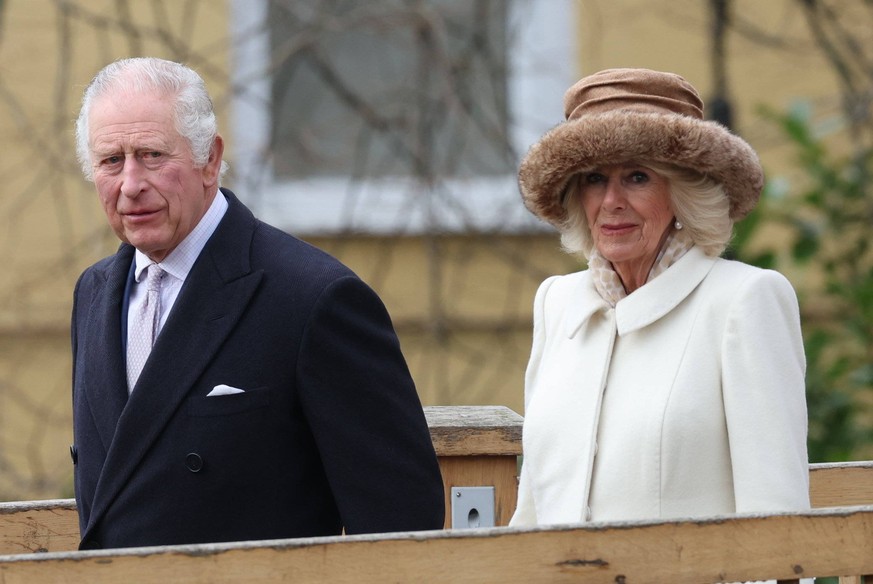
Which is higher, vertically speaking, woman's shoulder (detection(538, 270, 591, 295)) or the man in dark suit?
woman's shoulder (detection(538, 270, 591, 295))

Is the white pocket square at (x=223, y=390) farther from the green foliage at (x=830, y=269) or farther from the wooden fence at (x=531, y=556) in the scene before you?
the green foliage at (x=830, y=269)

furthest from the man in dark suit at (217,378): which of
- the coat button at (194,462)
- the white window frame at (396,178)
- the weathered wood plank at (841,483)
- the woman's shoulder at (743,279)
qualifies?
the white window frame at (396,178)

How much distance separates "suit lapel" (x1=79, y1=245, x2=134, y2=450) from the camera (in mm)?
2504

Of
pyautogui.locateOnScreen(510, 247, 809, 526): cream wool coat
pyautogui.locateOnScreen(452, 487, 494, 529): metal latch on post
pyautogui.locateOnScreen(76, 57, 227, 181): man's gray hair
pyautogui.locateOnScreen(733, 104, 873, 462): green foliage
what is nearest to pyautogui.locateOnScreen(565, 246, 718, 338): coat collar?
pyautogui.locateOnScreen(510, 247, 809, 526): cream wool coat

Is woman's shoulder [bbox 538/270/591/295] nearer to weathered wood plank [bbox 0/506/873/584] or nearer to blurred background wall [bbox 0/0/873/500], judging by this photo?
weathered wood plank [bbox 0/506/873/584]

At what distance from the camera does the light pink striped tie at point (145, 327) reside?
2.54 m

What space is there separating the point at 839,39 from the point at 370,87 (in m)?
1.96

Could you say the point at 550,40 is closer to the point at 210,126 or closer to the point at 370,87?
the point at 370,87

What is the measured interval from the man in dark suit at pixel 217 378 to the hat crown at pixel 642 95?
570mm

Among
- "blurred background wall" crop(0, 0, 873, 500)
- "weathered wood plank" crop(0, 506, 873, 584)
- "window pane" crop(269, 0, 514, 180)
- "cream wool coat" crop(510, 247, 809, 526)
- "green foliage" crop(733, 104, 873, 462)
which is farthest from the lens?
"window pane" crop(269, 0, 514, 180)

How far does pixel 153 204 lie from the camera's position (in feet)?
8.07

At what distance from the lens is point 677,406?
247cm

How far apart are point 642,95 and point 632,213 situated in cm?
21

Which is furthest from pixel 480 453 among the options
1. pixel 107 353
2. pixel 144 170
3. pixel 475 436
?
pixel 144 170
